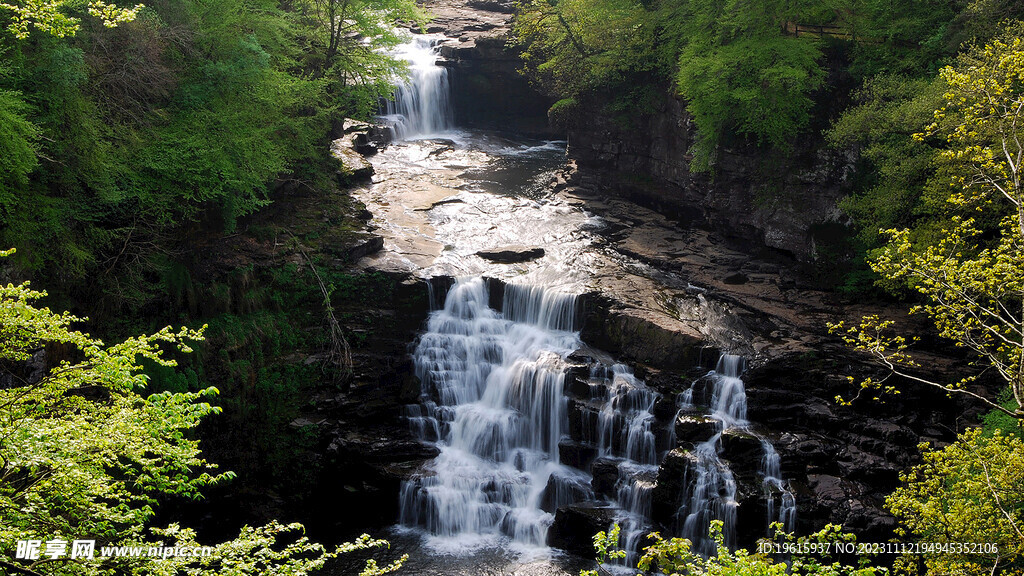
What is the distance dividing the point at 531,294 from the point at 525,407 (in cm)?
376

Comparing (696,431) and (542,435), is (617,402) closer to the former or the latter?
(696,431)

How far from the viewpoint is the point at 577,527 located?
17203 millimetres

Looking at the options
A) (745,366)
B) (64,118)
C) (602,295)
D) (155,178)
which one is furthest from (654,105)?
(64,118)

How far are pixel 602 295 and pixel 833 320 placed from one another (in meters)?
6.65

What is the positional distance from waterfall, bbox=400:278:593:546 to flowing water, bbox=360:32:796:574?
3 cm

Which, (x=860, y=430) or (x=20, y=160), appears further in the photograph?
(x=860, y=430)

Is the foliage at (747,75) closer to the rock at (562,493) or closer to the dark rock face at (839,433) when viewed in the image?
the dark rock face at (839,433)

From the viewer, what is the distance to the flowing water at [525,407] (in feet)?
56.6

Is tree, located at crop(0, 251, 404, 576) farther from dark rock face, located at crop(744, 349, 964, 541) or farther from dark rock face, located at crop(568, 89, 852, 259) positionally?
dark rock face, located at crop(568, 89, 852, 259)

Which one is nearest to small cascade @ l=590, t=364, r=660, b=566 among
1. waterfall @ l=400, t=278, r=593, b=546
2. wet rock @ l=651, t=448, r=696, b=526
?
wet rock @ l=651, t=448, r=696, b=526

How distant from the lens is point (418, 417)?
20484 millimetres

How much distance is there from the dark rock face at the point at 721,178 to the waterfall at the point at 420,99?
31.8 feet

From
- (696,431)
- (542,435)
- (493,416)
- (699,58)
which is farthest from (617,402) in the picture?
(699,58)

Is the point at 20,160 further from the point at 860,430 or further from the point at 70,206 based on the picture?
the point at 860,430
